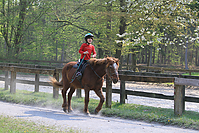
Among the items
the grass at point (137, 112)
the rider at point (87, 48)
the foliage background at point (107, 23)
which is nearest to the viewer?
the grass at point (137, 112)

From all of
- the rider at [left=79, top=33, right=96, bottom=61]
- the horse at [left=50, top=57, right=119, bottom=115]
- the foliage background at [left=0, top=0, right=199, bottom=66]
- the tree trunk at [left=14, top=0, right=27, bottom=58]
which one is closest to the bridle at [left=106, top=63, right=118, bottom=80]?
the horse at [left=50, top=57, right=119, bottom=115]

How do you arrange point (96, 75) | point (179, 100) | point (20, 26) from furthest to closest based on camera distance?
1. point (20, 26)
2. point (96, 75)
3. point (179, 100)

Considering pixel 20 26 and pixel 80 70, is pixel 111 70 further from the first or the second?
pixel 20 26

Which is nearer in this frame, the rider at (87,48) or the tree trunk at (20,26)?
the rider at (87,48)

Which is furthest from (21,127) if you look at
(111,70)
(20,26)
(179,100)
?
(20,26)

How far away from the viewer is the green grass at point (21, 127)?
5.29 meters

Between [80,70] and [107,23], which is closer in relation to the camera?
[80,70]

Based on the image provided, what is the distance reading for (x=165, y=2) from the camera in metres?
13.0

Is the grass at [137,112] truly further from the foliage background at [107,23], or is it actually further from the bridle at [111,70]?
the foliage background at [107,23]

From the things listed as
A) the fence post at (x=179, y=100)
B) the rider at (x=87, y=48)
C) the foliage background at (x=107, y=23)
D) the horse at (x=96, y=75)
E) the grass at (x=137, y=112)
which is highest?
the foliage background at (x=107, y=23)

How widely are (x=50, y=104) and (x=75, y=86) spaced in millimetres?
1723

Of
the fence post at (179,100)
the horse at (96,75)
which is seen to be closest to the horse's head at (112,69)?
Result: the horse at (96,75)

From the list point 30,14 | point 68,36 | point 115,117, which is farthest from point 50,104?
point 68,36

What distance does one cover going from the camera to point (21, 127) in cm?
565
